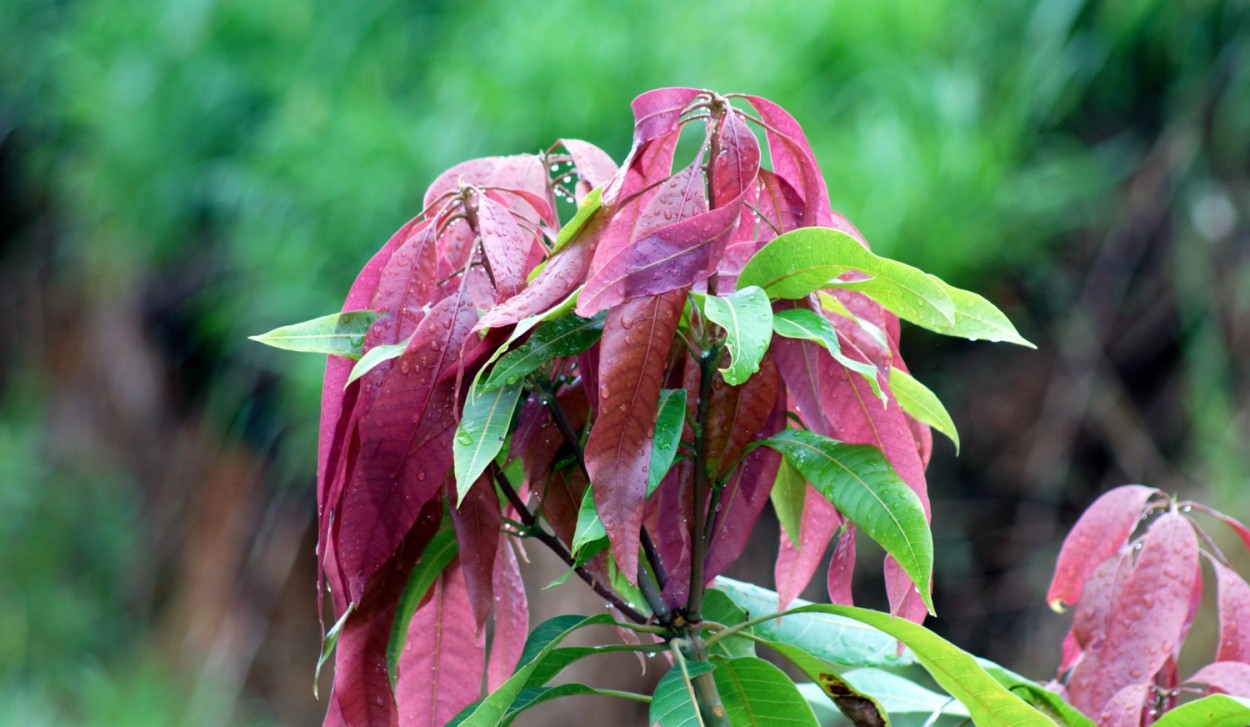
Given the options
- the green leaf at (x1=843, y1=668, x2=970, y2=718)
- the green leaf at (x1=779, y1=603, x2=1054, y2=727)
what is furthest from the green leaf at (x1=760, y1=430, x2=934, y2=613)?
the green leaf at (x1=843, y1=668, x2=970, y2=718)

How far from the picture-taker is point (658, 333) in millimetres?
Result: 439

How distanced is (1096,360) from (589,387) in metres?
1.86

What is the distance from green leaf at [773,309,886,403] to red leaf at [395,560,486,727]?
211 mm

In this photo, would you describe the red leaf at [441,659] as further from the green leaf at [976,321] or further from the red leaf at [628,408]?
the green leaf at [976,321]

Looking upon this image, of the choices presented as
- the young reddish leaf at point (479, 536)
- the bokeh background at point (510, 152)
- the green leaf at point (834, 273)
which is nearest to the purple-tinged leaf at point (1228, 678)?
the green leaf at point (834, 273)

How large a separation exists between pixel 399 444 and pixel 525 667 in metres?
0.12

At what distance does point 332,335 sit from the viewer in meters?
0.49

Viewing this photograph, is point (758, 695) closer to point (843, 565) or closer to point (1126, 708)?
point (843, 565)

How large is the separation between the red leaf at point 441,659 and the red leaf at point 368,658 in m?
0.04

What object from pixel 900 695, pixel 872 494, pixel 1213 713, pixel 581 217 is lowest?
pixel 900 695

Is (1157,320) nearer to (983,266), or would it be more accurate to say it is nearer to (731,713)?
(983,266)

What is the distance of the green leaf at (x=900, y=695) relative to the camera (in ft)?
2.14

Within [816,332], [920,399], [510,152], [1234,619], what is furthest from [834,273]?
[510,152]

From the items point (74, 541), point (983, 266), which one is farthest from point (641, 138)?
point (74, 541)
